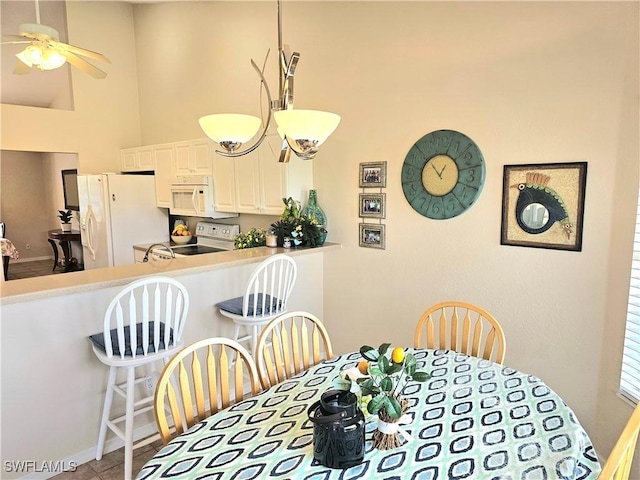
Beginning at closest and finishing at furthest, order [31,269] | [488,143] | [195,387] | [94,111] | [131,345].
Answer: [195,387]
[131,345]
[488,143]
[94,111]
[31,269]

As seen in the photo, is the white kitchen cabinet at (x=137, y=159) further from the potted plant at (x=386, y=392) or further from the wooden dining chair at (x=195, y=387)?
the potted plant at (x=386, y=392)

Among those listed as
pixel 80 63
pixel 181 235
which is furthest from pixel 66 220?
pixel 80 63

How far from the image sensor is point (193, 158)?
431 cm

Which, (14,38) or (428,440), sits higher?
(14,38)

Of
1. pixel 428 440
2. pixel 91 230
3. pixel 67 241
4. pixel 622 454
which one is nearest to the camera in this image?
pixel 622 454

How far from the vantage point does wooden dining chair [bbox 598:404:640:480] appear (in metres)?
1.01

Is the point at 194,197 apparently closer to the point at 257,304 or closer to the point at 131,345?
the point at 257,304

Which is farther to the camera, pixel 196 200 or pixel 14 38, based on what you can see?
pixel 196 200

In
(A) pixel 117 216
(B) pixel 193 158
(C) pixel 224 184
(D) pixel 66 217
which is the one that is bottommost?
(D) pixel 66 217

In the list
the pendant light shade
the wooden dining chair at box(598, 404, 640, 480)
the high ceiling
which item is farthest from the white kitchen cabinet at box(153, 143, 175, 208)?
the wooden dining chair at box(598, 404, 640, 480)

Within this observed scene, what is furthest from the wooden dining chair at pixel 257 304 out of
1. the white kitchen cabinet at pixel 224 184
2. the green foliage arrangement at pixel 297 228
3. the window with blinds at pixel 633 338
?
the window with blinds at pixel 633 338

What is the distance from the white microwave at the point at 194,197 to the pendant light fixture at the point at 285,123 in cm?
232

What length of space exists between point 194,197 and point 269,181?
1.10 meters

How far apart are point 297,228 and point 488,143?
1579 mm
